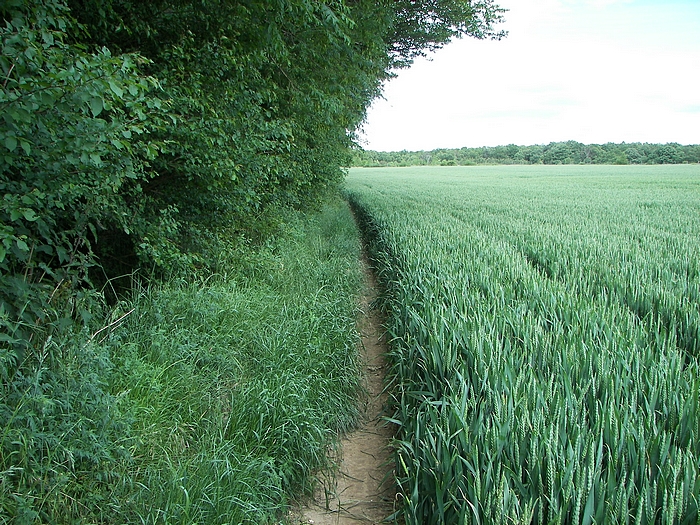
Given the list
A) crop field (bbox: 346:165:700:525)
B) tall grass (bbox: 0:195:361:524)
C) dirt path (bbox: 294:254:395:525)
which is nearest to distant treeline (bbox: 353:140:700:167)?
crop field (bbox: 346:165:700:525)

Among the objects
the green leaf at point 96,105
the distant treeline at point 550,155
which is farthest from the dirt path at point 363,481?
the distant treeline at point 550,155

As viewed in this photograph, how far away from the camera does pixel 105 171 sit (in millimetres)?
3205

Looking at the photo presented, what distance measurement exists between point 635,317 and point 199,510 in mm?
3775

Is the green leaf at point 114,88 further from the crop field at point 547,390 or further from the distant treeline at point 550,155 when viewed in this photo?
the distant treeline at point 550,155

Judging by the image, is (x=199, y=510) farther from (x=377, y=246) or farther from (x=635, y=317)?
(x=377, y=246)

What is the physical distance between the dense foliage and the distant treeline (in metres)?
60.9

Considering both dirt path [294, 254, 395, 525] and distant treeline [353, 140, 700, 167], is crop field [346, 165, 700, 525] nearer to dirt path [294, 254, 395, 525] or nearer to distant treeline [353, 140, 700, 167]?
dirt path [294, 254, 395, 525]

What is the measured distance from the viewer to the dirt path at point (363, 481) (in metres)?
2.65

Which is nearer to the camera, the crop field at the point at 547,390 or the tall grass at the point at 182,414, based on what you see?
the crop field at the point at 547,390

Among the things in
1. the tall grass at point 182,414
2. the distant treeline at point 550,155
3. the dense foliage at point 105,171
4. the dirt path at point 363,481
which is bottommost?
the dirt path at point 363,481

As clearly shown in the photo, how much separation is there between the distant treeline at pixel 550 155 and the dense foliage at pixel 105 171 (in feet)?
200

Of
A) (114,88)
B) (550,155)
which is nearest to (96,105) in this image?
(114,88)

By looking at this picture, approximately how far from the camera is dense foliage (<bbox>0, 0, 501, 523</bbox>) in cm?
227

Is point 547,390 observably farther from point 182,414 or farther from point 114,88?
point 114,88
